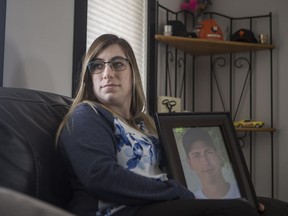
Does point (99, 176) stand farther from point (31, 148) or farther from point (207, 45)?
point (207, 45)

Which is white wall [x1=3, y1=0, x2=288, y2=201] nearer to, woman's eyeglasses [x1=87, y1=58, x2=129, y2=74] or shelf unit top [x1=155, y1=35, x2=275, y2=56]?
woman's eyeglasses [x1=87, y1=58, x2=129, y2=74]

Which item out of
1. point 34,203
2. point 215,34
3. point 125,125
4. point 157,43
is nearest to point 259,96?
point 215,34

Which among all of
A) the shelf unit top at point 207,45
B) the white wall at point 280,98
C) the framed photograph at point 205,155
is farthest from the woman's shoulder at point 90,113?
the white wall at point 280,98

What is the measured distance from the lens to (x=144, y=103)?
151 cm

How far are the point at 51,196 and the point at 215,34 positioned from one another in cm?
206

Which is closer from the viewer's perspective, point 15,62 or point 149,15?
point 15,62

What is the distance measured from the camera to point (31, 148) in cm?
106

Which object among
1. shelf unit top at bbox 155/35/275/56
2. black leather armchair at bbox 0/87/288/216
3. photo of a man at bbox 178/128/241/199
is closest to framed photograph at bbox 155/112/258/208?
photo of a man at bbox 178/128/241/199

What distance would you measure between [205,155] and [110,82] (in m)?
0.44

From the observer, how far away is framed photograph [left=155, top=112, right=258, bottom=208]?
129 centimetres

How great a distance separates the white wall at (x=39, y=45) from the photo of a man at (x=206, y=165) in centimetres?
75

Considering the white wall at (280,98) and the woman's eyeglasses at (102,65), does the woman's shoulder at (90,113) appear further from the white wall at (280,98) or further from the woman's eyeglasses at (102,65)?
the white wall at (280,98)

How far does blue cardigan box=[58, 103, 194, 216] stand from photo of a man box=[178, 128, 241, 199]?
20 centimetres

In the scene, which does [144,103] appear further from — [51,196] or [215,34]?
[215,34]
